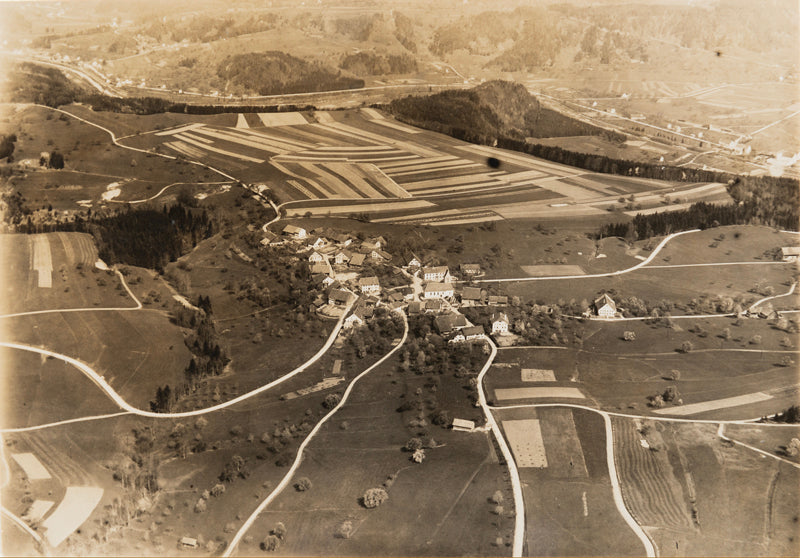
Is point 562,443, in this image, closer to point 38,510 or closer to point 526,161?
point 38,510

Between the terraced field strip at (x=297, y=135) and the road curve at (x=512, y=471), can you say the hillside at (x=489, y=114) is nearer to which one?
the terraced field strip at (x=297, y=135)

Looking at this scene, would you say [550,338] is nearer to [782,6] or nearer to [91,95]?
[782,6]

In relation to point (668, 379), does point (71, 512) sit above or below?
below

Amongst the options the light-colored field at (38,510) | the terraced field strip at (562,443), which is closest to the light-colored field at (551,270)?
the terraced field strip at (562,443)

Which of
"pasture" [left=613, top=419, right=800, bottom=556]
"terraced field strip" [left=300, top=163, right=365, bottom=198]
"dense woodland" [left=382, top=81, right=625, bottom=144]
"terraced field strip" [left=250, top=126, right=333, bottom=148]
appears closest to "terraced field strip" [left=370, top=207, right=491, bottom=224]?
"terraced field strip" [left=300, top=163, right=365, bottom=198]

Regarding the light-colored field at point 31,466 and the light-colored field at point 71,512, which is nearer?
the light-colored field at point 71,512

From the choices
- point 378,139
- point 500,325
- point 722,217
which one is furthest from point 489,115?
point 500,325

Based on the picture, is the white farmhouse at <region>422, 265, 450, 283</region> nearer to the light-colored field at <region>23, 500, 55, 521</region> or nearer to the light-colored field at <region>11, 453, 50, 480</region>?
the light-colored field at <region>11, 453, 50, 480</region>
